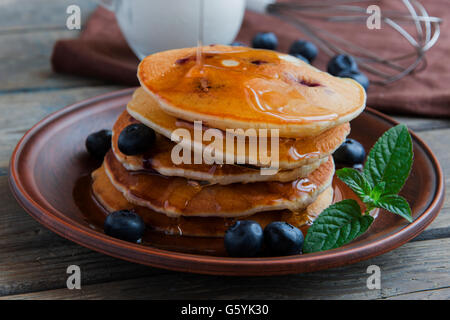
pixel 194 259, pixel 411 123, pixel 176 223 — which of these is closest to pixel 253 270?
pixel 194 259

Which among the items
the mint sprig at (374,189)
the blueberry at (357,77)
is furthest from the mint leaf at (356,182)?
the blueberry at (357,77)

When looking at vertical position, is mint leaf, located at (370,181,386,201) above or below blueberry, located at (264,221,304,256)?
above

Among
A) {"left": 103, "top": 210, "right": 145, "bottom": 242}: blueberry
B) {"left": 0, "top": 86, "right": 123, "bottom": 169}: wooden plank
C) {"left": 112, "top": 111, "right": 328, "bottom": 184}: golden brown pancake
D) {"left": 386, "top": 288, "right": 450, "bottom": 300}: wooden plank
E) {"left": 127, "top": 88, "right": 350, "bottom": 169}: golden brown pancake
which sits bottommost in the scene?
{"left": 386, "top": 288, "right": 450, "bottom": 300}: wooden plank

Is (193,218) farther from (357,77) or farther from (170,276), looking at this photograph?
(357,77)

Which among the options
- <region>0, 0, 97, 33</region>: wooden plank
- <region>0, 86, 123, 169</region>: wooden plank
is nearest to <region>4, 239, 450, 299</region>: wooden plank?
<region>0, 86, 123, 169</region>: wooden plank

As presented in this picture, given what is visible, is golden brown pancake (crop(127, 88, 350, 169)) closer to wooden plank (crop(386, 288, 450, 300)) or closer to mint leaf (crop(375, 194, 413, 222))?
mint leaf (crop(375, 194, 413, 222))

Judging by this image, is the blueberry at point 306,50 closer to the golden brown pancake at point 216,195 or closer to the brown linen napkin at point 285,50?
the brown linen napkin at point 285,50
